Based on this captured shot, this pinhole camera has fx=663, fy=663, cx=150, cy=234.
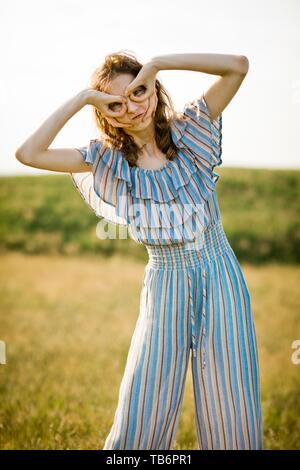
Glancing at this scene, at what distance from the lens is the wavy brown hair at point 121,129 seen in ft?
9.24

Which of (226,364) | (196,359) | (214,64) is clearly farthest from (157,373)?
(214,64)

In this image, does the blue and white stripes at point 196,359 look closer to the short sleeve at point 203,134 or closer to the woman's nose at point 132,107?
the short sleeve at point 203,134

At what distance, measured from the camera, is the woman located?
274 centimetres

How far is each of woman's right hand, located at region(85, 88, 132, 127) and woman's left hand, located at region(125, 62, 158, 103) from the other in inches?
1.8

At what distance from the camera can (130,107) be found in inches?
107

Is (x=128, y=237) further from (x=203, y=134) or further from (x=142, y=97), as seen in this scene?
(x=142, y=97)

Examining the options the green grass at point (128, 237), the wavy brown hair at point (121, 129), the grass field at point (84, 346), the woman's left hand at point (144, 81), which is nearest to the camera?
the woman's left hand at point (144, 81)

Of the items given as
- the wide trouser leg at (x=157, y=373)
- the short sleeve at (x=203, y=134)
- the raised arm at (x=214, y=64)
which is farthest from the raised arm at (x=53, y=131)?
the wide trouser leg at (x=157, y=373)

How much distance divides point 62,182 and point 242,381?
12.4m

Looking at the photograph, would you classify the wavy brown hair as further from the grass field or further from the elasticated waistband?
the grass field

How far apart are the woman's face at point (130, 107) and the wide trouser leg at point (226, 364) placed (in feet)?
2.25

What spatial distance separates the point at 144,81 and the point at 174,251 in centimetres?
72
